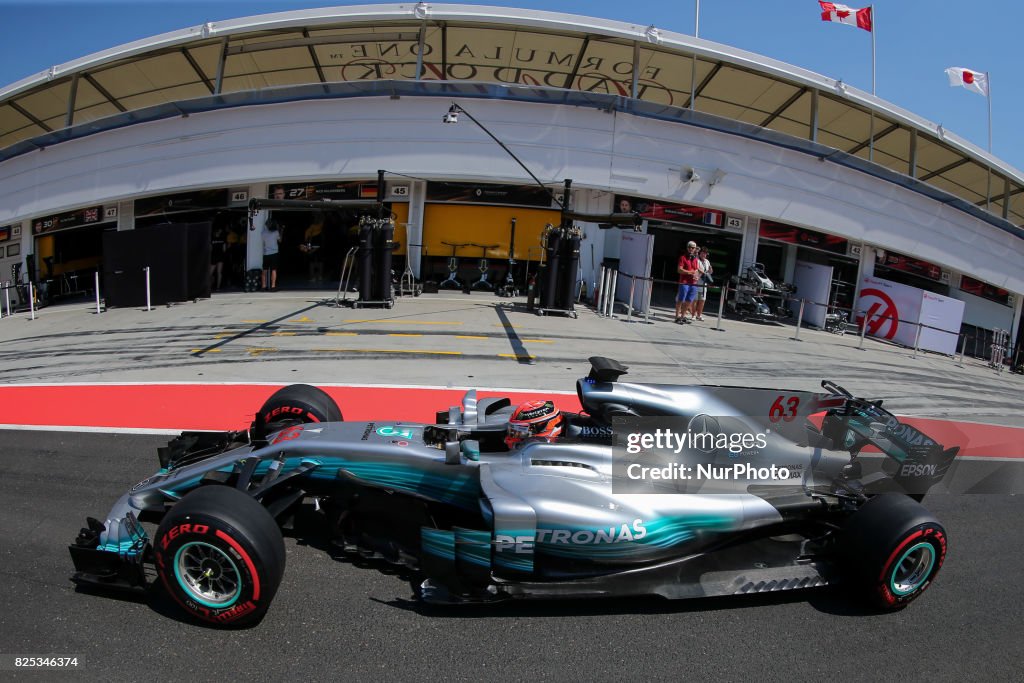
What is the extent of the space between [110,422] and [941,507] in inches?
343

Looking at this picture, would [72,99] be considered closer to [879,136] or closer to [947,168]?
[879,136]

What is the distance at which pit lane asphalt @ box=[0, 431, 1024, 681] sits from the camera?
3.56 meters

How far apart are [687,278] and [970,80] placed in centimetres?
1579

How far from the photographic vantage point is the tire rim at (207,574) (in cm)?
379

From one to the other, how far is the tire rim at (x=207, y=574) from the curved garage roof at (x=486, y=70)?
1574 cm

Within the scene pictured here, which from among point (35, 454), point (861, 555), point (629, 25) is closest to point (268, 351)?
point (35, 454)

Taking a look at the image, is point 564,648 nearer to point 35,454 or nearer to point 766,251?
point 35,454

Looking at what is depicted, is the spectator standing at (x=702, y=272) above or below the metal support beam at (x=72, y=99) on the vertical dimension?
below

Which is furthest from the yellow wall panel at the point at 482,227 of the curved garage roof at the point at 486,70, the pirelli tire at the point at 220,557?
the pirelli tire at the point at 220,557

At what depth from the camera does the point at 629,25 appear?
17703 millimetres

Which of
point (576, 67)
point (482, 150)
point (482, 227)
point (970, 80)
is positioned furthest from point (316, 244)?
point (970, 80)

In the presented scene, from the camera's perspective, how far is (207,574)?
3842 mm

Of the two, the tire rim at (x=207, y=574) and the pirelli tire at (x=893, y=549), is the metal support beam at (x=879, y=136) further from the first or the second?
the tire rim at (x=207, y=574)

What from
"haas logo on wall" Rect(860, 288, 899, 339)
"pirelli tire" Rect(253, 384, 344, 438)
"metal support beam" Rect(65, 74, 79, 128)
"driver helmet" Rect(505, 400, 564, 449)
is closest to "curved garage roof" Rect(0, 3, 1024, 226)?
"metal support beam" Rect(65, 74, 79, 128)
